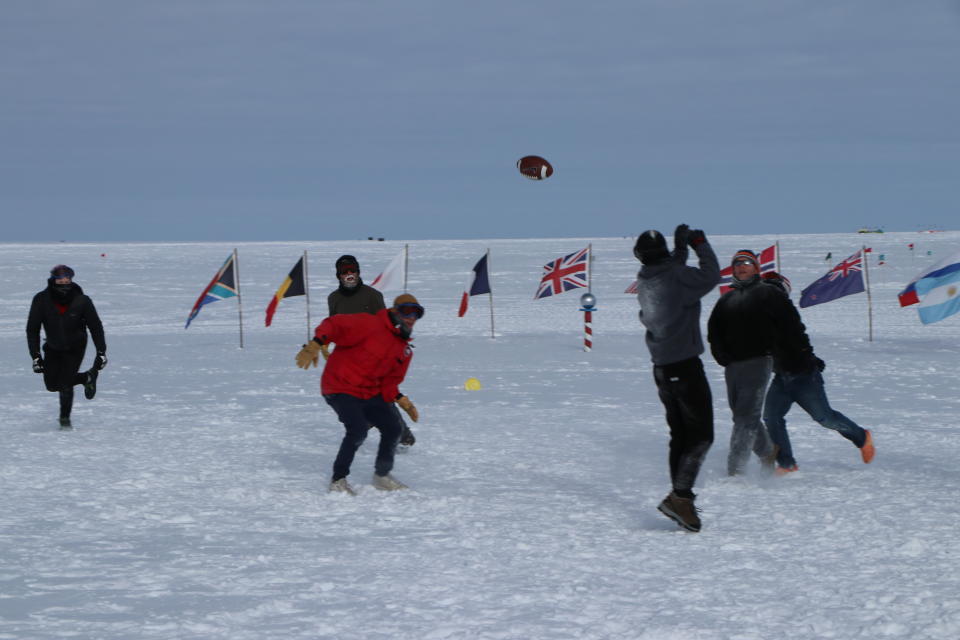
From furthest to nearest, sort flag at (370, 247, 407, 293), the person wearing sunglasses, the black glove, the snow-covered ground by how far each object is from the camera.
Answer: flag at (370, 247, 407, 293), the person wearing sunglasses, the black glove, the snow-covered ground

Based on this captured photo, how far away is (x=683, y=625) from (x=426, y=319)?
22546 millimetres

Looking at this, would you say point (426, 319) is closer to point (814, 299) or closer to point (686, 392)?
point (814, 299)

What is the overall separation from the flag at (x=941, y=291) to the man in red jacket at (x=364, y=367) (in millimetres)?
4506

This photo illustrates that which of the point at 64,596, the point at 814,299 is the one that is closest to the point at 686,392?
the point at 64,596

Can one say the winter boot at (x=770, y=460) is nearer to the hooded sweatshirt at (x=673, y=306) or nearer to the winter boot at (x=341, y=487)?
the hooded sweatshirt at (x=673, y=306)

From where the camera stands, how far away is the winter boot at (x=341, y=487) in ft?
23.4

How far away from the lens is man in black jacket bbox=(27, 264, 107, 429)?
9945mm

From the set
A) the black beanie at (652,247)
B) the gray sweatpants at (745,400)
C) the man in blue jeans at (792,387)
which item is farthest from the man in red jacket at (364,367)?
the man in blue jeans at (792,387)

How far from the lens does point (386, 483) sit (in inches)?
285

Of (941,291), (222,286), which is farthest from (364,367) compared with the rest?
(222,286)

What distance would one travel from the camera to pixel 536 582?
4.95 metres

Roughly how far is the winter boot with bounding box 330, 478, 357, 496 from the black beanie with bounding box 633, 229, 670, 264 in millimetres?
2700

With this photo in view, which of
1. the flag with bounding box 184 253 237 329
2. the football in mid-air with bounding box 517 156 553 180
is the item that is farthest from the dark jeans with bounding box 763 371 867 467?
the flag with bounding box 184 253 237 329

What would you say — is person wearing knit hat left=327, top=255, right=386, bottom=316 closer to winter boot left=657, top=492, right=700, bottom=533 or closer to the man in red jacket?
the man in red jacket
